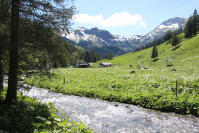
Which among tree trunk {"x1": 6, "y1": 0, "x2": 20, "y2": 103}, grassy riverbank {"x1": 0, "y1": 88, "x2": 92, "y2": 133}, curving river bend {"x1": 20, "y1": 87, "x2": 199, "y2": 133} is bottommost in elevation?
curving river bend {"x1": 20, "y1": 87, "x2": 199, "y2": 133}

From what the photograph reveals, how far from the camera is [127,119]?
10211 mm

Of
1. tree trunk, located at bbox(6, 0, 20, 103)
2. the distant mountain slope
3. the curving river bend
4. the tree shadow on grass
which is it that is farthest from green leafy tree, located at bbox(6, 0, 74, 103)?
the distant mountain slope

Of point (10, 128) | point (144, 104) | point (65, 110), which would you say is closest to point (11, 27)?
point (10, 128)

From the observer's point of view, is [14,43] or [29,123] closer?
[29,123]

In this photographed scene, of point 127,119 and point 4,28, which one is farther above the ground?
point 4,28

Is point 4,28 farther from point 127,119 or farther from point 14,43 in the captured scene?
point 127,119

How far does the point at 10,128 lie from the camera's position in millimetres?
6395

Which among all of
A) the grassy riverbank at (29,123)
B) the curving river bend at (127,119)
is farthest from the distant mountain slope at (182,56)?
the grassy riverbank at (29,123)

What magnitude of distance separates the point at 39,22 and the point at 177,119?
11.3 m

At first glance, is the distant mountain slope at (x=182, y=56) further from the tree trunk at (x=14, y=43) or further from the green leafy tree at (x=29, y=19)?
the tree trunk at (x=14, y=43)

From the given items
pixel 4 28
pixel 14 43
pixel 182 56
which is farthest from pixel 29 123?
pixel 182 56

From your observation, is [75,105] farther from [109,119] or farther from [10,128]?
[10,128]

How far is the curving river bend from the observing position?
28.4 feet

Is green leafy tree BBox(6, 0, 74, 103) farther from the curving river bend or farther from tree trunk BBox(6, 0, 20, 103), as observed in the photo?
the curving river bend
